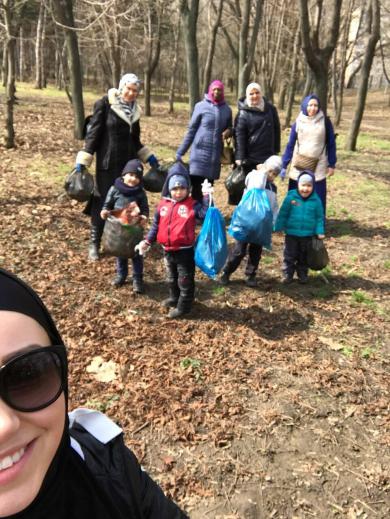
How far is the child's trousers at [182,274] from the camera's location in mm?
4664

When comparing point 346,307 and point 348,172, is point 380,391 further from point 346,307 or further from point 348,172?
point 348,172

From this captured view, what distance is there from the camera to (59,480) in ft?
4.36

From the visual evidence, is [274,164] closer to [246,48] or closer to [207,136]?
[207,136]

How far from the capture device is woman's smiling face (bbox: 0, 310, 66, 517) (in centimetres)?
108

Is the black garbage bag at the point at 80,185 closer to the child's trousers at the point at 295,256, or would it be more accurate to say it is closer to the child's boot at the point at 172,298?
the child's boot at the point at 172,298

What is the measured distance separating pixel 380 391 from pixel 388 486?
103 cm

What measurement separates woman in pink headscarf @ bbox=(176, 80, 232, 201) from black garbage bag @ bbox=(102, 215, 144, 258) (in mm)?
2017

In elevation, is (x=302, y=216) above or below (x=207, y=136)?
below

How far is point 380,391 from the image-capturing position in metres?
3.96

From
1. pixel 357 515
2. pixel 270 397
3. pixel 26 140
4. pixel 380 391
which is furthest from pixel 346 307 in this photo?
pixel 26 140

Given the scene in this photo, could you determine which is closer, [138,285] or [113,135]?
[138,285]

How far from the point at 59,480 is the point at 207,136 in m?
5.76

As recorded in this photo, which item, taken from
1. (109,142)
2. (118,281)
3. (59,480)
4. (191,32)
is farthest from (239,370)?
(191,32)

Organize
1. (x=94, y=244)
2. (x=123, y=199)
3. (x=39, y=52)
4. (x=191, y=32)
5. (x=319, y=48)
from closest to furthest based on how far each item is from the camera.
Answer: (x=123, y=199)
(x=94, y=244)
(x=319, y=48)
(x=191, y=32)
(x=39, y=52)
